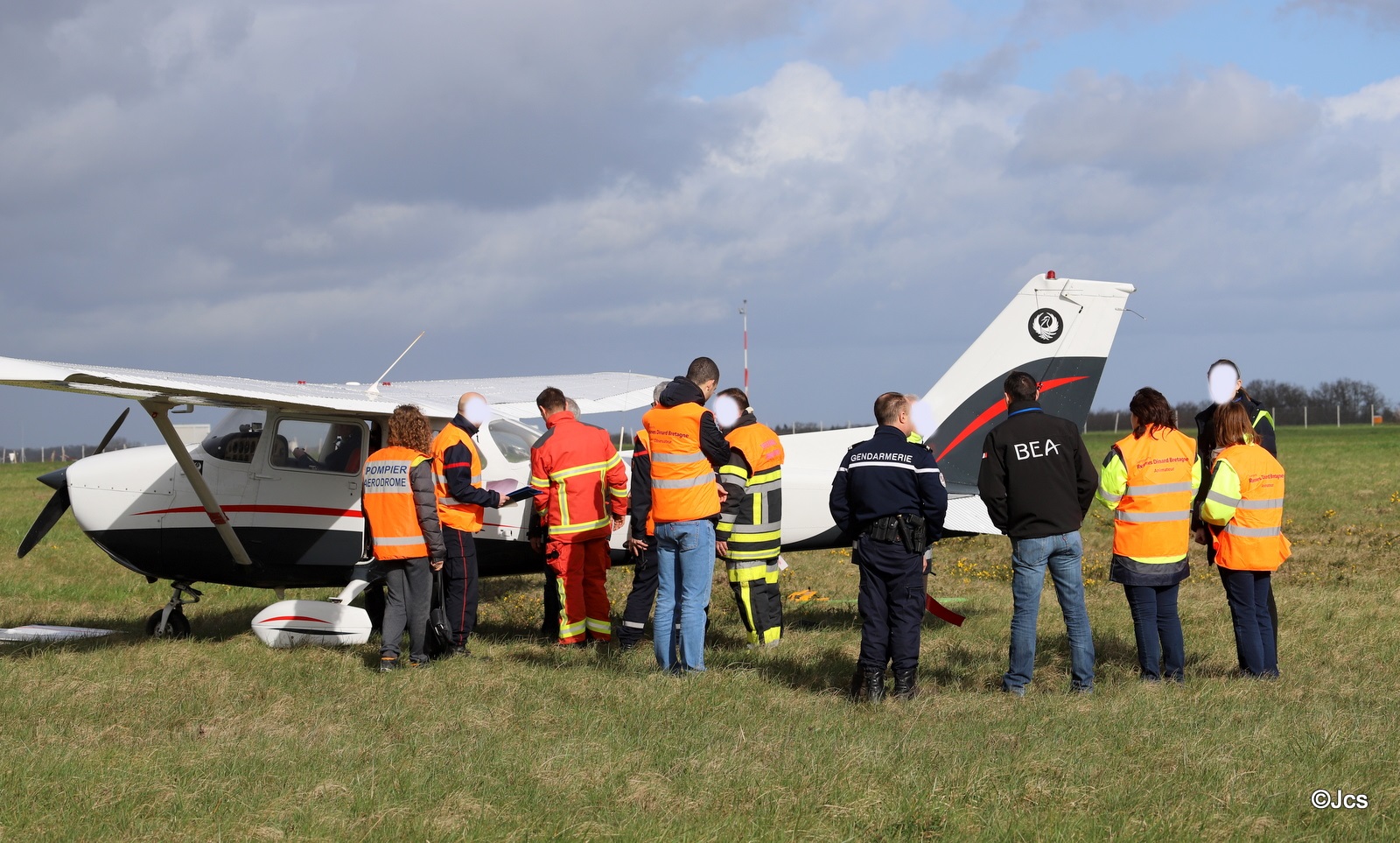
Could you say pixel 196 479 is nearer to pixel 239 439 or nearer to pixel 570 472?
pixel 239 439

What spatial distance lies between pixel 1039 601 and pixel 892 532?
0.98 metres

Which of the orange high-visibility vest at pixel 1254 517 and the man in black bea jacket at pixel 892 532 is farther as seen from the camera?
the orange high-visibility vest at pixel 1254 517

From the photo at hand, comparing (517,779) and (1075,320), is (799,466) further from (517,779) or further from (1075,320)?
(517,779)

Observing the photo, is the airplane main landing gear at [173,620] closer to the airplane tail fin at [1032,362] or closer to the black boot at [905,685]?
the black boot at [905,685]

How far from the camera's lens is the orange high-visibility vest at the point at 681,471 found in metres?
6.83

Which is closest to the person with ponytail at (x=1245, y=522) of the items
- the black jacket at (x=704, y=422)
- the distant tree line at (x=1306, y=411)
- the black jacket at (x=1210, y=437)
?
the black jacket at (x=1210, y=437)

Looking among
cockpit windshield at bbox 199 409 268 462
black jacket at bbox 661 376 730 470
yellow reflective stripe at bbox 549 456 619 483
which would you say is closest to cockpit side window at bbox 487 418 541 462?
yellow reflective stripe at bbox 549 456 619 483

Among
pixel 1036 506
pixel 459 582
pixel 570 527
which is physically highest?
pixel 1036 506

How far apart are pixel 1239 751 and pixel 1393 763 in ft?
1.93

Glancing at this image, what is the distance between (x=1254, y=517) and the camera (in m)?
6.48

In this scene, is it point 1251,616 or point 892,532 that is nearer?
point 892,532

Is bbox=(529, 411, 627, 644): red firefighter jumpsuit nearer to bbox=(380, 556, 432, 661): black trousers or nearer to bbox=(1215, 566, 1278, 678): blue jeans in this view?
bbox=(380, 556, 432, 661): black trousers

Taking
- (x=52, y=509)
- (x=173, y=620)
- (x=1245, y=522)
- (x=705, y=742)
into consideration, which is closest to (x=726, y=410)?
(x=705, y=742)

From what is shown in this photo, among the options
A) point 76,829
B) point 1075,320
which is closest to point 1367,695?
point 1075,320
